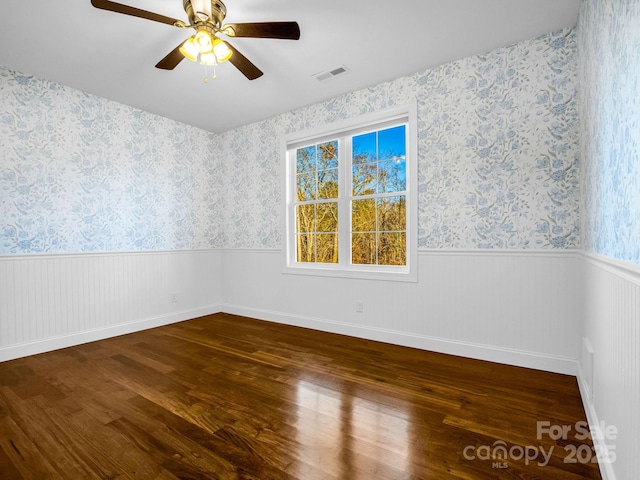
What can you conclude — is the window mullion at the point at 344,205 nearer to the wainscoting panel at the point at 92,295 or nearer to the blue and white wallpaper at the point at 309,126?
the blue and white wallpaper at the point at 309,126

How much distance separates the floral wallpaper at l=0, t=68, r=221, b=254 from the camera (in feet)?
9.64

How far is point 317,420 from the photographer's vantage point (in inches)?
71.6

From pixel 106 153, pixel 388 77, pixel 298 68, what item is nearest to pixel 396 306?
pixel 388 77

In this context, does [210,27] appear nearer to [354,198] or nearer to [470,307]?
[354,198]

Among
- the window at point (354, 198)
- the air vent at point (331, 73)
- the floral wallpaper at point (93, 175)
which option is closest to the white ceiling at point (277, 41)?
the air vent at point (331, 73)

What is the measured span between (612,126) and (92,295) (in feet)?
14.3

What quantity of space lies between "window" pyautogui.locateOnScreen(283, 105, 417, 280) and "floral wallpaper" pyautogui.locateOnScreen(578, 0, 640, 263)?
1.36 metres

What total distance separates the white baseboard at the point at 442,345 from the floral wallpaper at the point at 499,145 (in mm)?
860

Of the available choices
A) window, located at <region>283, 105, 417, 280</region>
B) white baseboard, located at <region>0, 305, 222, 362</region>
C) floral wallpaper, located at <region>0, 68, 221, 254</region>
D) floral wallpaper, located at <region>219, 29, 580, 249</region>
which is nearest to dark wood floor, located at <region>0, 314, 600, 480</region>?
white baseboard, located at <region>0, 305, 222, 362</region>

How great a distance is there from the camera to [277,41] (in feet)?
8.23

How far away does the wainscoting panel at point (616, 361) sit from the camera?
986 millimetres

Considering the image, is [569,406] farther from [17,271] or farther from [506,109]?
[17,271]

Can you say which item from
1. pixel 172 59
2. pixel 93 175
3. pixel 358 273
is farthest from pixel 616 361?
pixel 93 175

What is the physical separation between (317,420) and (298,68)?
9.37 ft
